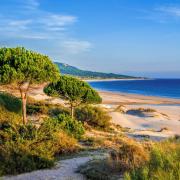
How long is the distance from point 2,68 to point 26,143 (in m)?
8.76

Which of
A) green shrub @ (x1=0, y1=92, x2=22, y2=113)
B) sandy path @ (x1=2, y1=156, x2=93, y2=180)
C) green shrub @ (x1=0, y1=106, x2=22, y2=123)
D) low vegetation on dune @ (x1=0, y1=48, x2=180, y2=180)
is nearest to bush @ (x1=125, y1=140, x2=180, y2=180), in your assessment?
low vegetation on dune @ (x1=0, y1=48, x2=180, y2=180)

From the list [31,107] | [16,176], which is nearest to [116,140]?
[16,176]

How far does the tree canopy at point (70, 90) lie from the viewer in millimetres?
30688

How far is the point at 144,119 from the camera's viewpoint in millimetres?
45094

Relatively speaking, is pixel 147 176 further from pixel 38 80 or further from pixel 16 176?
pixel 38 80

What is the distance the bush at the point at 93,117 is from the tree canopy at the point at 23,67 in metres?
8.22

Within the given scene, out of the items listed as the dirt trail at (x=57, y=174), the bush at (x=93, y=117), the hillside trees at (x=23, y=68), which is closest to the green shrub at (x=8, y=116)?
the hillside trees at (x=23, y=68)

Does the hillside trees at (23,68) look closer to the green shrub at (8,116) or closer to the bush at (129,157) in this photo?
the green shrub at (8,116)

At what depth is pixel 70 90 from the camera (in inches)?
1212

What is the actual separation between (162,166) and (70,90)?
22.0 meters

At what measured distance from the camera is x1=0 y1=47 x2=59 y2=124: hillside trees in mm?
22416

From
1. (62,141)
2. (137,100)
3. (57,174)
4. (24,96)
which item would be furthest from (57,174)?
(137,100)

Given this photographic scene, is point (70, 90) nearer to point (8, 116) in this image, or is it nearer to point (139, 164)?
point (8, 116)

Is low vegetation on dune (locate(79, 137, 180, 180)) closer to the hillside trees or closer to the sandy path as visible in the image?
the sandy path
